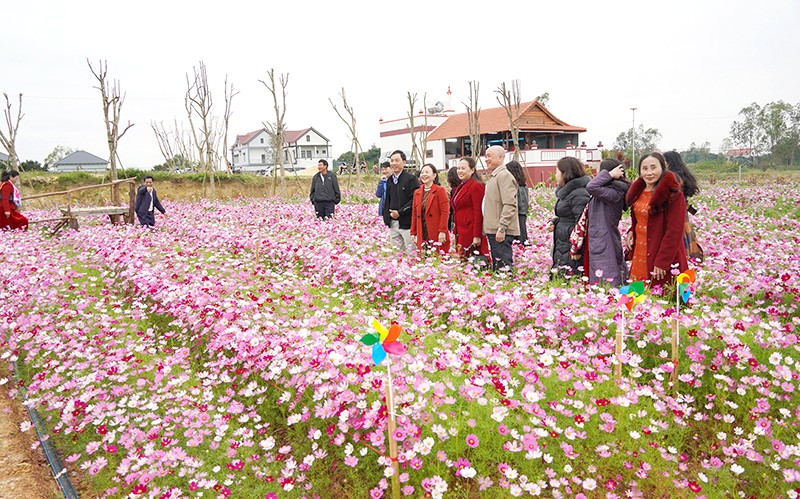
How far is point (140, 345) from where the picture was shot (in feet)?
15.6

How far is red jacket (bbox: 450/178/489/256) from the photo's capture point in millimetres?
6695

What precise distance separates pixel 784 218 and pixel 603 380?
9.13 metres

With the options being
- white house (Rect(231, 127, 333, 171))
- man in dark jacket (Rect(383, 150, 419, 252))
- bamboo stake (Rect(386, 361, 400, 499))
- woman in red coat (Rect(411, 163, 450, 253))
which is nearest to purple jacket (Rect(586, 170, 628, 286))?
woman in red coat (Rect(411, 163, 450, 253))

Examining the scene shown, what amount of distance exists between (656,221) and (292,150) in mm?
68621

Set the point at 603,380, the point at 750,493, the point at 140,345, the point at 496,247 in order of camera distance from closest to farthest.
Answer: the point at 750,493, the point at 603,380, the point at 140,345, the point at 496,247

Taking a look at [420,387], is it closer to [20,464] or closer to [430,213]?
[20,464]

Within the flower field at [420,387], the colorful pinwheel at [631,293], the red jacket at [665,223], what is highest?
the red jacket at [665,223]

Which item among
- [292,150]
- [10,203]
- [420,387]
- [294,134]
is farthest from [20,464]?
[294,134]

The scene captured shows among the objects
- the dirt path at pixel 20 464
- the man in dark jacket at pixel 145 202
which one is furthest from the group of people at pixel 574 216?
the man in dark jacket at pixel 145 202

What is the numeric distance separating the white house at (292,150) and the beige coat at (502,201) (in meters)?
66.1

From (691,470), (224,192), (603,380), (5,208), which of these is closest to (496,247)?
(603,380)

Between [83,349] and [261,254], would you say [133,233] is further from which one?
[83,349]

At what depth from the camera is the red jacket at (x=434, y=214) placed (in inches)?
283

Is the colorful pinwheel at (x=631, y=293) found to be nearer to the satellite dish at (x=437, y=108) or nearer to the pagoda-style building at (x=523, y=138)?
the pagoda-style building at (x=523, y=138)
